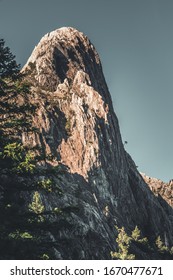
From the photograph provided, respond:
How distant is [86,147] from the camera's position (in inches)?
3981

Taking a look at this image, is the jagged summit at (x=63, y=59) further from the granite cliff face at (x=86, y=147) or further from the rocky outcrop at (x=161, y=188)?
the rocky outcrop at (x=161, y=188)

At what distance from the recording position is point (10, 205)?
48.0ft

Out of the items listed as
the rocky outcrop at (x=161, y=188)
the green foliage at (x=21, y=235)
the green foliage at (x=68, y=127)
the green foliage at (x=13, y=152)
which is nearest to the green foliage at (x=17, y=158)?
the green foliage at (x=13, y=152)

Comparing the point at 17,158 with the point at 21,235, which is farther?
the point at 17,158

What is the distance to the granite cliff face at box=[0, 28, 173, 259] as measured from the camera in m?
76.4

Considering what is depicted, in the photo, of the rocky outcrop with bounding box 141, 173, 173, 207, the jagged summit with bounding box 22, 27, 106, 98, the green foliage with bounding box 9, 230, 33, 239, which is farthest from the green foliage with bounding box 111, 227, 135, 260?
A: the rocky outcrop with bounding box 141, 173, 173, 207

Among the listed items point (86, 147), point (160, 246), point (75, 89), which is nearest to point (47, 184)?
point (86, 147)

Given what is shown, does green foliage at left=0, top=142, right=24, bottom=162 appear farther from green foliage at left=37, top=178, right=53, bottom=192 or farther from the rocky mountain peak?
the rocky mountain peak

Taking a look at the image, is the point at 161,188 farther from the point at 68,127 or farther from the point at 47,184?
the point at 47,184

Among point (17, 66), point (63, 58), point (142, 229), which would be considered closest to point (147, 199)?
point (142, 229)

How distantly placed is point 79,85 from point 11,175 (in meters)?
108

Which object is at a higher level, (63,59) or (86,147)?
(63,59)

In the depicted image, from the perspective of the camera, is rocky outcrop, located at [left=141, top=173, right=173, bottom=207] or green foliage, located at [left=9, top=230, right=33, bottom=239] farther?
rocky outcrop, located at [left=141, top=173, right=173, bottom=207]

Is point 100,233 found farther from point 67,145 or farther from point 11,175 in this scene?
point 11,175
